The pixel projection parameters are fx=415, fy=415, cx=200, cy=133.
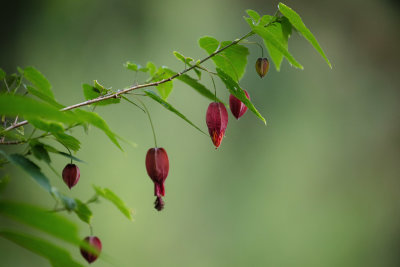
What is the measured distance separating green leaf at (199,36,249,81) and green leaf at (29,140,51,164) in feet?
0.96

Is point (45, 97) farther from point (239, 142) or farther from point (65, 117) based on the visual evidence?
point (239, 142)

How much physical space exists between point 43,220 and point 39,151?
0.21m

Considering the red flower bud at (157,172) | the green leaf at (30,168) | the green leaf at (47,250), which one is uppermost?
the red flower bud at (157,172)

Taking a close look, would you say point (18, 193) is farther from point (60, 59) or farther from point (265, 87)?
point (265, 87)

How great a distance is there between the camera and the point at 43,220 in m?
0.28

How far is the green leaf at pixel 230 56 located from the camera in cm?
63

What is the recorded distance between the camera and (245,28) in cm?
263

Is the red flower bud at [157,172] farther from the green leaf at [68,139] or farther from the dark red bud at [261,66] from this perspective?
the dark red bud at [261,66]

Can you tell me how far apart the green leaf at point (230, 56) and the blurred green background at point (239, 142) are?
57.4 inches

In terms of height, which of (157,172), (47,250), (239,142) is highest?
(239,142)

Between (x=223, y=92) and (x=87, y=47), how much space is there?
87 cm

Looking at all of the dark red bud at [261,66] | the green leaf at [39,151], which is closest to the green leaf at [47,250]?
the green leaf at [39,151]

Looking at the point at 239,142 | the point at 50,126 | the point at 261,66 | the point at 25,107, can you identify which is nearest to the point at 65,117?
the point at 25,107

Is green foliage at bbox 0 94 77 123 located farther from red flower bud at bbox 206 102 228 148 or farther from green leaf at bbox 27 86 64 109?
red flower bud at bbox 206 102 228 148
